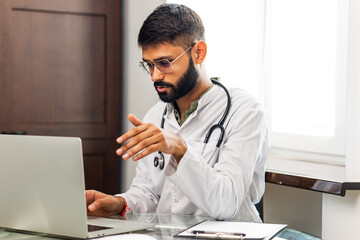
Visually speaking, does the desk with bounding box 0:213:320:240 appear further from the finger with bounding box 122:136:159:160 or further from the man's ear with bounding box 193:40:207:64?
the man's ear with bounding box 193:40:207:64

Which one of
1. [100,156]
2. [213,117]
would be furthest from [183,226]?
[100,156]

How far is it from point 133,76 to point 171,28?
4.27 ft

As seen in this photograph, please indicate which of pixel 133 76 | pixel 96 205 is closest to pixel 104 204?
pixel 96 205

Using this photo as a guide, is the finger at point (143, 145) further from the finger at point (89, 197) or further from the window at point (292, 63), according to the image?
the window at point (292, 63)

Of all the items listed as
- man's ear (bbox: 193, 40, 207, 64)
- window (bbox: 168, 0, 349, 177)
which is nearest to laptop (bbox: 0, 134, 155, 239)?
man's ear (bbox: 193, 40, 207, 64)

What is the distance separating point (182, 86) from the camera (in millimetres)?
1709

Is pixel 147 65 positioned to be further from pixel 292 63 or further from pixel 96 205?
pixel 292 63

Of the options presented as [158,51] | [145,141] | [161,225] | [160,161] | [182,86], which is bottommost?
[161,225]

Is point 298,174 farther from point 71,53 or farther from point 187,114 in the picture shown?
point 71,53

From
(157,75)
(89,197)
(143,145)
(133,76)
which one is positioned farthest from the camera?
(133,76)

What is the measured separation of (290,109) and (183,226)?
1.28 m

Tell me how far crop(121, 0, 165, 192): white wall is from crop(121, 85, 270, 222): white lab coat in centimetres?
91

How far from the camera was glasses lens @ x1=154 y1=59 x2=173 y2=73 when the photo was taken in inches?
66.1

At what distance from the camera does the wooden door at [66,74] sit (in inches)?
113
